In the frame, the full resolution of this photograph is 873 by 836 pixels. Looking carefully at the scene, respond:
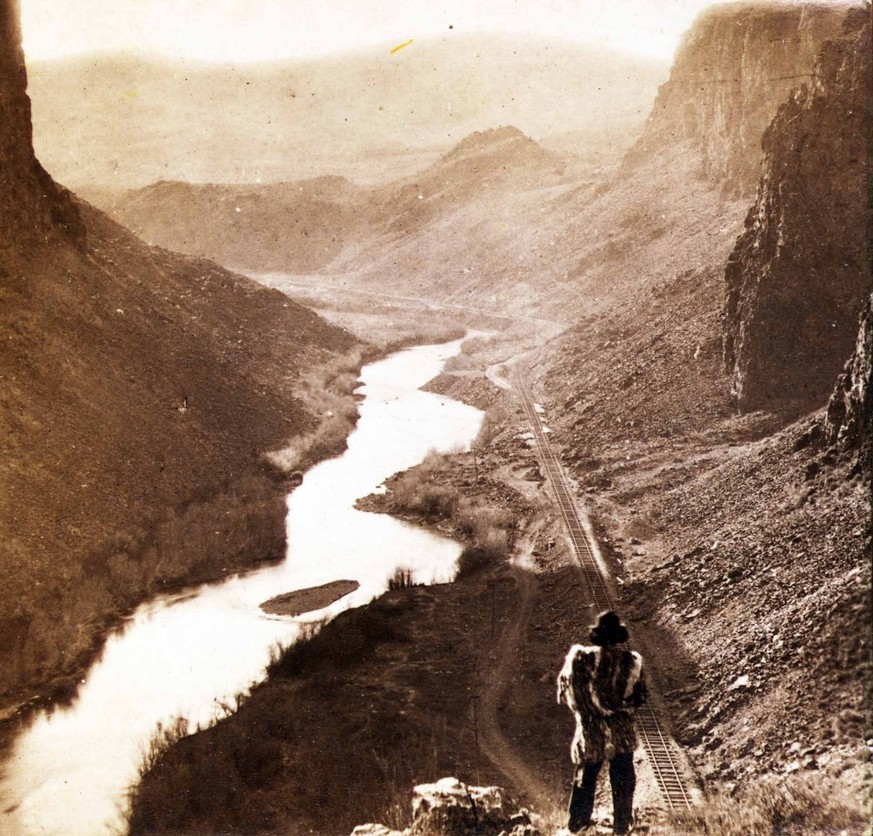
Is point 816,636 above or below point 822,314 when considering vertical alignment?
below

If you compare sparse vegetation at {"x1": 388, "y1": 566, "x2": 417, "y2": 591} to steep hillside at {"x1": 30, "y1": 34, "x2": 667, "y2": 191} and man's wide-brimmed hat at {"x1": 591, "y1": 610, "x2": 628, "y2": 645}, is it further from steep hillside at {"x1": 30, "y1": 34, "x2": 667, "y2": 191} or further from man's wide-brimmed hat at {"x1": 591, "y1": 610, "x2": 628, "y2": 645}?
steep hillside at {"x1": 30, "y1": 34, "x2": 667, "y2": 191}

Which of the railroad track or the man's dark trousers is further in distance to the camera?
the railroad track

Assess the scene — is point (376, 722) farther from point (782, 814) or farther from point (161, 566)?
point (161, 566)

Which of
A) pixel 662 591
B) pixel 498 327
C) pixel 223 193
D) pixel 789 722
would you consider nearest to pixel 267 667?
pixel 662 591

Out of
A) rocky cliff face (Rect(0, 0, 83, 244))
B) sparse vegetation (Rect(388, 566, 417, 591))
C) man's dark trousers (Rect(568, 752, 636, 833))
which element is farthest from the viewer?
rocky cliff face (Rect(0, 0, 83, 244))

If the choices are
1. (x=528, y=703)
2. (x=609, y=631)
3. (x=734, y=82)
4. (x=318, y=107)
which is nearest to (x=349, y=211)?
(x=318, y=107)

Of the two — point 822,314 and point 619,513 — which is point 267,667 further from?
point 822,314

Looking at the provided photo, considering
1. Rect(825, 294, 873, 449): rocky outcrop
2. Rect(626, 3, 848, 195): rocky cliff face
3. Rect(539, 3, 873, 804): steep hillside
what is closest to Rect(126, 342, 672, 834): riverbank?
Rect(539, 3, 873, 804): steep hillside

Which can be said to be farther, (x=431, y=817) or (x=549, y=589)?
(x=549, y=589)
